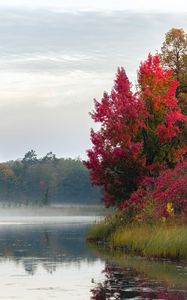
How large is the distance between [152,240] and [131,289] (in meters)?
11.1

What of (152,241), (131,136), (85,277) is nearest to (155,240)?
(152,241)

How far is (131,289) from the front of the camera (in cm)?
2147

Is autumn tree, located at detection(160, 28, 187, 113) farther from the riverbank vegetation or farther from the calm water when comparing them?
the calm water

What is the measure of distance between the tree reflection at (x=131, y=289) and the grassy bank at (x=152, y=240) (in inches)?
204

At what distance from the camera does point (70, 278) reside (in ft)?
80.5

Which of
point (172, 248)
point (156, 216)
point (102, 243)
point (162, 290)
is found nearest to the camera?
point (162, 290)

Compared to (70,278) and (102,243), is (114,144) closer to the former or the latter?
(102,243)

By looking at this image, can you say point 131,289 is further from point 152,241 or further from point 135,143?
point 135,143

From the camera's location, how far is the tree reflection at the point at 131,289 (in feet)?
66.2

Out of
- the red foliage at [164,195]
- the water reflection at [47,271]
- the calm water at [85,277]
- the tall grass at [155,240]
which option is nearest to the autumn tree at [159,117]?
the red foliage at [164,195]

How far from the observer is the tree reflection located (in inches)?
794

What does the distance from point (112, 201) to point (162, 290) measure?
2516 cm

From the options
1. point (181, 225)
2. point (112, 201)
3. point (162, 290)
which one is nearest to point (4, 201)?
point (112, 201)

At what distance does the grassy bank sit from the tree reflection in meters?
5.19
